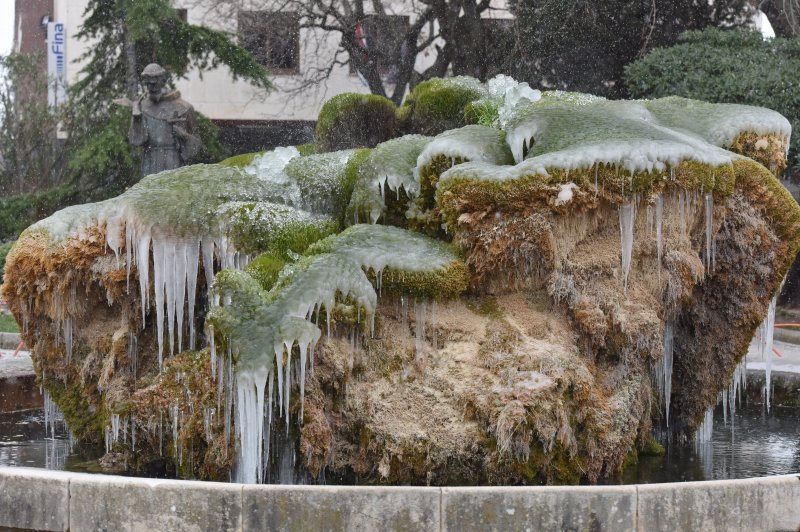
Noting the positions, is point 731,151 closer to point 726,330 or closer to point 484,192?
point 726,330

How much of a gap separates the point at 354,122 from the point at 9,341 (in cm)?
763

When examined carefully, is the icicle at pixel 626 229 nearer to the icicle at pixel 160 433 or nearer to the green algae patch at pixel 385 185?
the green algae patch at pixel 385 185

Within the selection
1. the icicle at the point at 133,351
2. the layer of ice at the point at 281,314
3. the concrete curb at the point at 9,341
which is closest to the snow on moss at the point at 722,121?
the layer of ice at the point at 281,314

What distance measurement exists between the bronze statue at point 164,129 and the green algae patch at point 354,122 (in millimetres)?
4259

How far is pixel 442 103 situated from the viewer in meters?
10.0

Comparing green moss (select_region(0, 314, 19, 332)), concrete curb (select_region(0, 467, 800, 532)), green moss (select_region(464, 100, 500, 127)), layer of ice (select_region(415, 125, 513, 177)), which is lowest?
green moss (select_region(0, 314, 19, 332))

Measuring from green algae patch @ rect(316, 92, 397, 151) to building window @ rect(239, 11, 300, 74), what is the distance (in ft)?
44.0

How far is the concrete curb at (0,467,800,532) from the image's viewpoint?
5.32 m

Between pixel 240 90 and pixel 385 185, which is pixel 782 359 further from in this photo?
pixel 240 90

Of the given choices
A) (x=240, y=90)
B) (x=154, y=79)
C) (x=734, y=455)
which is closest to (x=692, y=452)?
(x=734, y=455)

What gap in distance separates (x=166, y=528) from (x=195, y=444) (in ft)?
4.69

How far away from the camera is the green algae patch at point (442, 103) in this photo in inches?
392

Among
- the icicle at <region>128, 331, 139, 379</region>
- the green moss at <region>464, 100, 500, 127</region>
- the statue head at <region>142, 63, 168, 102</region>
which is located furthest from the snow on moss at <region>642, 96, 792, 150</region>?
the statue head at <region>142, 63, 168, 102</region>

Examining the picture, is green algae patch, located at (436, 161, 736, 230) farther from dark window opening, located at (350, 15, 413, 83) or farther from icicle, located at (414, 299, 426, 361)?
dark window opening, located at (350, 15, 413, 83)
